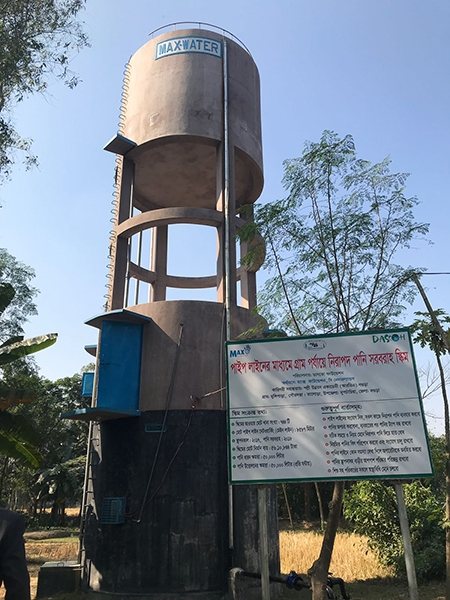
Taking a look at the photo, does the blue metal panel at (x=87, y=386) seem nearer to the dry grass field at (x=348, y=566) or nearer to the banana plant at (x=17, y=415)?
the banana plant at (x=17, y=415)

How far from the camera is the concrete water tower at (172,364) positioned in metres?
13.6

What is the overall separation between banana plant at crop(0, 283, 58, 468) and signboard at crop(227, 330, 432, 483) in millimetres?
7268

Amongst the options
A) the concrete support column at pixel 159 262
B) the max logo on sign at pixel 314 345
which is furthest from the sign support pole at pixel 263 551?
the concrete support column at pixel 159 262

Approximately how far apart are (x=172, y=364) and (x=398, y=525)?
8.85 metres

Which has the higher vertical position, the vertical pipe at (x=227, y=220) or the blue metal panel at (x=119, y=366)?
the vertical pipe at (x=227, y=220)

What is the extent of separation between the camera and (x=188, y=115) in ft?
58.5

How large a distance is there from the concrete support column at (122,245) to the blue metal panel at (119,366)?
152 cm

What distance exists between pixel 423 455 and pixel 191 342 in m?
8.02

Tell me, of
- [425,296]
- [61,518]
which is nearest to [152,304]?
[425,296]

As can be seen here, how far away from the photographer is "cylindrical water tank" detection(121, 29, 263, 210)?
17938mm

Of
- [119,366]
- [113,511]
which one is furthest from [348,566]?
[119,366]

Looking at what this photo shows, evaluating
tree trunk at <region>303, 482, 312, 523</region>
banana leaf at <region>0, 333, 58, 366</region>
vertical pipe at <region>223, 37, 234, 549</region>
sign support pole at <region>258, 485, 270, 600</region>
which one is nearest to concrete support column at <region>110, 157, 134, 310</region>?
banana leaf at <region>0, 333, 58, 366</region>

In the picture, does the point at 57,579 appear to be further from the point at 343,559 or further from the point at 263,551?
the point at 343,559

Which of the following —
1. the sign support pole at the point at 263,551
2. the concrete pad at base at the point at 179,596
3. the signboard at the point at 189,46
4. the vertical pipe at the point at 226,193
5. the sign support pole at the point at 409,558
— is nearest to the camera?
the sign support pole at the point at 409,558
